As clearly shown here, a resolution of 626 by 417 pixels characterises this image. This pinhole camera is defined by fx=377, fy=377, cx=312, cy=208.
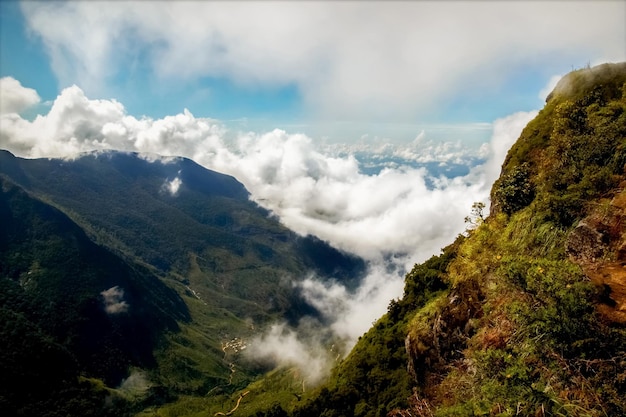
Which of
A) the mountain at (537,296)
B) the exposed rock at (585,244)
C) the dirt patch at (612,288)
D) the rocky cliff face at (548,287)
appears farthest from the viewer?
the exposed rock at (585,244)

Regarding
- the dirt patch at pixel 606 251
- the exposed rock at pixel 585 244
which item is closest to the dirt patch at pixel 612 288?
the dirt patch at pixel 606 251

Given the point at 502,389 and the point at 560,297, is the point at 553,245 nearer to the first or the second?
the point at 560,297

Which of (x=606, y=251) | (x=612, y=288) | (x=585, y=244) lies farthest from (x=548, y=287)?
(x=585, y=244)

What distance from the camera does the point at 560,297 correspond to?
17.7 m

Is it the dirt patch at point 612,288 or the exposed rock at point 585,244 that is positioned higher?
the exposed rock at point 585,244

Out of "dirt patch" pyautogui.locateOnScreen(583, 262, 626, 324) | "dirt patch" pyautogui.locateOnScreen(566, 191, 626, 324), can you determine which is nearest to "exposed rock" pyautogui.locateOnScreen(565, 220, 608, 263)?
"dirt patch" pyautogui.locateOnScreen(566, 191, 626, 324)

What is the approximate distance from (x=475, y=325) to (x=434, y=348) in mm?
11210

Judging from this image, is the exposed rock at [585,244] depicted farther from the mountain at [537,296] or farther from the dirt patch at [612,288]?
the dirt patch at [612,288]

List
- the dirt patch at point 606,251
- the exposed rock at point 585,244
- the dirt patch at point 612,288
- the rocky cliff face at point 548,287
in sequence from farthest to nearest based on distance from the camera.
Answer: the exposed rock at point 585,244 < the dirt patch at point 606,251 < the dirt patch at point 612,288 < the rocky cliff face at point 548,287

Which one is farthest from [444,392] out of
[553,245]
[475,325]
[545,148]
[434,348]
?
[545,148]

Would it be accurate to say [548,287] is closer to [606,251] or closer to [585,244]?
[606,251]

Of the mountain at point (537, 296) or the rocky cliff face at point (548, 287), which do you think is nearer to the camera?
the rocky cliff face at point (548, 287)

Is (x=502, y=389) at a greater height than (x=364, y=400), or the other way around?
(x=502, y=389)

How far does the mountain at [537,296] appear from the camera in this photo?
16609 millimetres
